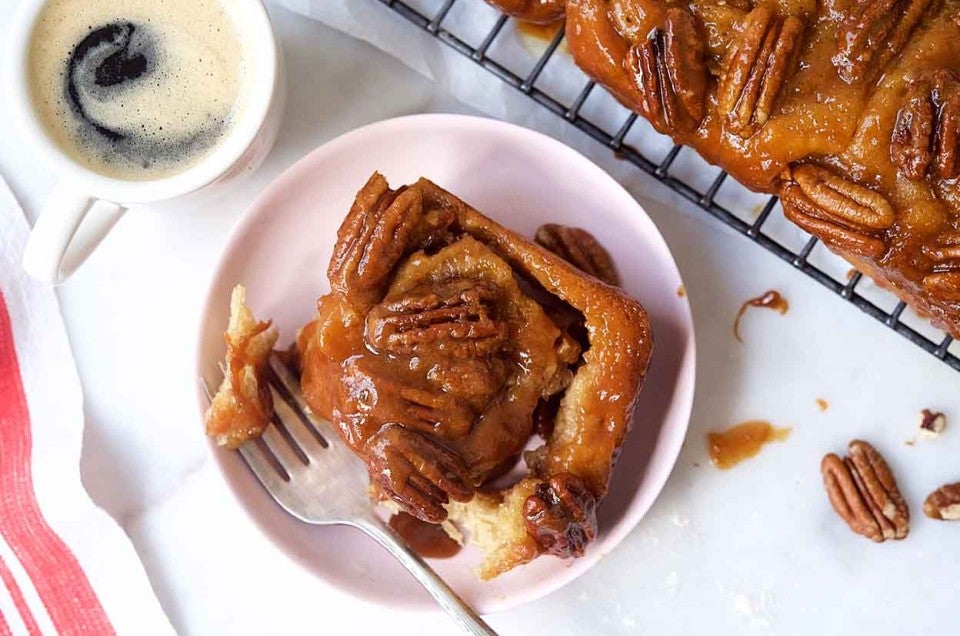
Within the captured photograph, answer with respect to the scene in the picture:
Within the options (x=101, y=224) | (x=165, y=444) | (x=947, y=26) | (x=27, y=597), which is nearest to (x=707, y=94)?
(x=947, y=26)

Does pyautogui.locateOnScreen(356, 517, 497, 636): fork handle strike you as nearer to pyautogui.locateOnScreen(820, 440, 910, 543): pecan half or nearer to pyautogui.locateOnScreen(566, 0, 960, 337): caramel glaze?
pyautogui.locateOnScreen(820, 440, 910, 543): pecan half

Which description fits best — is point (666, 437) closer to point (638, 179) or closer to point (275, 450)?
point (638, 179)

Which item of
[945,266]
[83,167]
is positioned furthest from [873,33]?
[83,167]

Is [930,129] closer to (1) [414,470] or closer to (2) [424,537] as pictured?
(1) [414,470]

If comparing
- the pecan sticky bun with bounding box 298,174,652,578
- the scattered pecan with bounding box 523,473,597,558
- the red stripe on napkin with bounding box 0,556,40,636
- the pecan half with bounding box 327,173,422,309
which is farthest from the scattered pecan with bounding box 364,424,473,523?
the red stripe on napkin with bounding box 0,556,40,636

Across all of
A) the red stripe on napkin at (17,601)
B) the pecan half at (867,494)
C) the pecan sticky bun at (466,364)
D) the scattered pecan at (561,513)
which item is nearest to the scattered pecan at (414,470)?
the pecan sticky bun at (466,364)

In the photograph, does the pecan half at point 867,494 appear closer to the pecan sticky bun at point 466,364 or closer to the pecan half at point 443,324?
the pecan sticky bun at point 466,364
